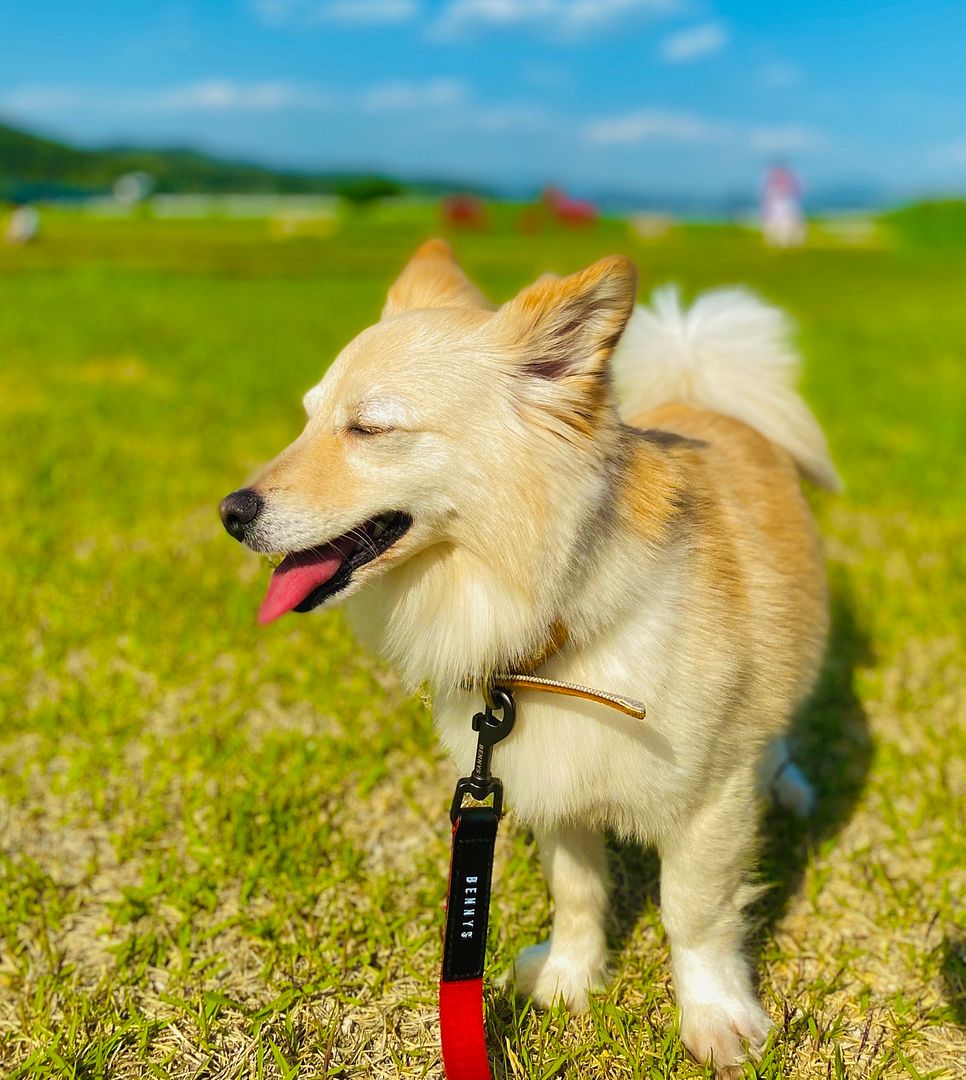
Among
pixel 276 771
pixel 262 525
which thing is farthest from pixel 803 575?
pixel 276 771

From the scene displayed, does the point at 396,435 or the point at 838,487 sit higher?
the point at 396,435

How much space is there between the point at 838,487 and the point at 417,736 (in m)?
1.67

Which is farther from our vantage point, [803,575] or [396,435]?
[803,575]

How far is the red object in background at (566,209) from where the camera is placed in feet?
108

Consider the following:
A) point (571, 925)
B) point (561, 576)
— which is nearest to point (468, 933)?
point (571, 925)

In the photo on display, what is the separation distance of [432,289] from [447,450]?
66 centimetres

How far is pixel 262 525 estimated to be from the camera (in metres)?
1.71

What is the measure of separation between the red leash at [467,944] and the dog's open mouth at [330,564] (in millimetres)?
508

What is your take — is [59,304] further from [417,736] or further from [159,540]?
[417,736]

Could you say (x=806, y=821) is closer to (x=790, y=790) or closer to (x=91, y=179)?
(x=790, y=790)

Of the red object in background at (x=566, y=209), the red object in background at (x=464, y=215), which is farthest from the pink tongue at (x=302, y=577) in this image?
the red object in background at (x=566, y=209)

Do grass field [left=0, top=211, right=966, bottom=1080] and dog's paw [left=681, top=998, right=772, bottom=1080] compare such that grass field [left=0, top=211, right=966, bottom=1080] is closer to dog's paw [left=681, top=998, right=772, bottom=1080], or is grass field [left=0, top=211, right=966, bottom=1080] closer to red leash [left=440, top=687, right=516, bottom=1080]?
dog's paw [left=681, top=998, right=772, bottom=1080]

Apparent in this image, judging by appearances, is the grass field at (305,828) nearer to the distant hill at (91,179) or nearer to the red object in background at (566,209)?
the red object in background at (566,209)

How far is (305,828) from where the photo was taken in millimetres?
2600
